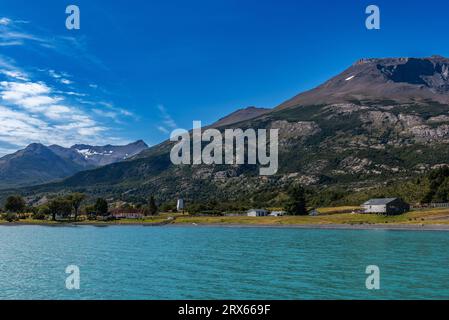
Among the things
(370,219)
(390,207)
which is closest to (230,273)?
(370,219)

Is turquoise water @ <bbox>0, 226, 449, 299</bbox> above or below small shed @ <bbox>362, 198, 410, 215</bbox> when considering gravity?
below

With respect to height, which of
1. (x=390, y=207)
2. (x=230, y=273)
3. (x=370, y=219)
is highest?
(x=390, y=207)

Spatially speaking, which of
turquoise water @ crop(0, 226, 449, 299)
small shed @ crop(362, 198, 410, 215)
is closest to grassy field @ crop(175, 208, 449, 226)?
small shed @ crop(362, 198, 410, 215)

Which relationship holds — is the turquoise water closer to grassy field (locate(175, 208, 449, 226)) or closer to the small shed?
grassy field (locate(175, 208, 449, 226))

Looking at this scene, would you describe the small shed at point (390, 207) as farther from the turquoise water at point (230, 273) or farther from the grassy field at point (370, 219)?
the turquoise water at point (230, 273)

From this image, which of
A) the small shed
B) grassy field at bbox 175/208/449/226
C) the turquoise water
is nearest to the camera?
the turquoise water

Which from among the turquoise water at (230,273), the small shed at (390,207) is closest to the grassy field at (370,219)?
the small shed at (390,207)

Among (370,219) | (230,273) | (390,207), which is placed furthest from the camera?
(390,207)

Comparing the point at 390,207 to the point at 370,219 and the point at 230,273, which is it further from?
the point at 230,273

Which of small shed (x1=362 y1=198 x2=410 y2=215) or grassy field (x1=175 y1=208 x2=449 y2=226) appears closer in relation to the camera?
grassy field (x1=175 y1=208 x2=449 y2=226)

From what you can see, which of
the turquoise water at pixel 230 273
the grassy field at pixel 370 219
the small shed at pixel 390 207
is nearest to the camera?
the turquoise water at pixel 230 273

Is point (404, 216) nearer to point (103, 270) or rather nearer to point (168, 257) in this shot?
point (168, 257)
